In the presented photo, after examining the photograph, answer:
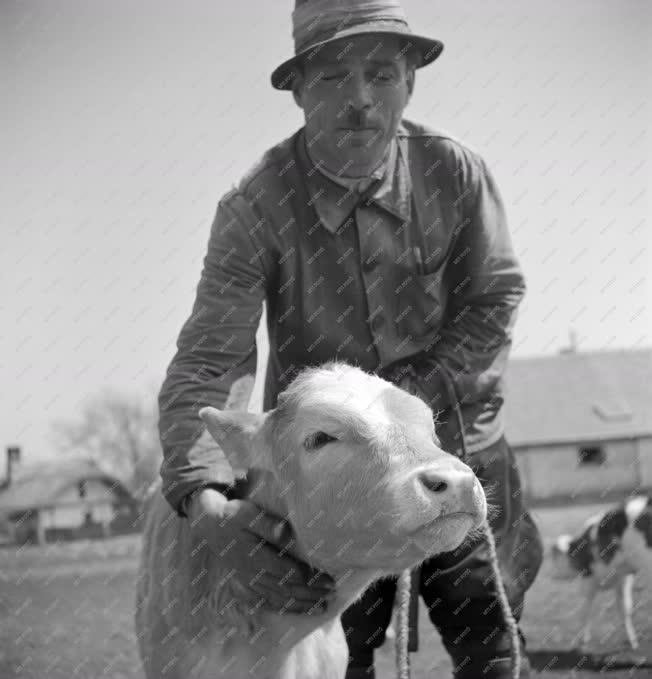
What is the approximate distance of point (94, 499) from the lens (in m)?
36.6

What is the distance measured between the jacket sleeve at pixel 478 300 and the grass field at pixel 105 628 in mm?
1054

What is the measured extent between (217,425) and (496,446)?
110 centimetres

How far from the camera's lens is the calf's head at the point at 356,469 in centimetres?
279

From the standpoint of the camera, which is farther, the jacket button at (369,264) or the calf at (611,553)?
the calf at (611,553)

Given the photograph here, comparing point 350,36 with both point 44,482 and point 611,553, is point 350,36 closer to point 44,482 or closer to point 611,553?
point 611,553

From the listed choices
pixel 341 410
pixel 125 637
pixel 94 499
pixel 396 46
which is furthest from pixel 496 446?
pixel 94 499

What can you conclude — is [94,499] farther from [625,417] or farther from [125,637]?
[125,637]

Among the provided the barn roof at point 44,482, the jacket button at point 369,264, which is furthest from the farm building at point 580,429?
the jacket button at point 369,264

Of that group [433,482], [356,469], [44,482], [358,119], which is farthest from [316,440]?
[44,482]

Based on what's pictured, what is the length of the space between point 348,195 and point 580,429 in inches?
1411

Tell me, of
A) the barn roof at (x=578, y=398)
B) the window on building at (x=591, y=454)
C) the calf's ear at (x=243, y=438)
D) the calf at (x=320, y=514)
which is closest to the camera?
the calf at (x=320, y=514)

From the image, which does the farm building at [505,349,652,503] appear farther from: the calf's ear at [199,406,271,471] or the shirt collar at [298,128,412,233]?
the calf's ear at [199,406,271,471]

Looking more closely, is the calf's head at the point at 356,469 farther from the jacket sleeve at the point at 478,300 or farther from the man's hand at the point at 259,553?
the jacket sleeve at the point at 478,300

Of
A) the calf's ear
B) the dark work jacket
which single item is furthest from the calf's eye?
the dark work jacket
